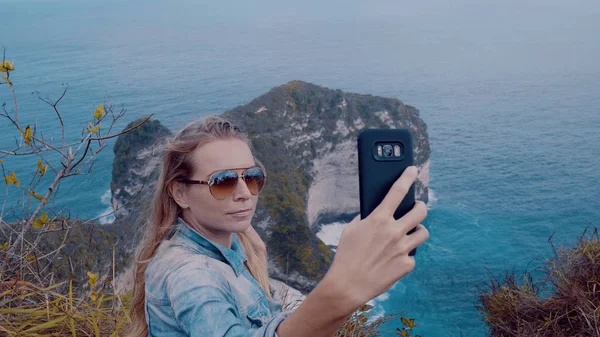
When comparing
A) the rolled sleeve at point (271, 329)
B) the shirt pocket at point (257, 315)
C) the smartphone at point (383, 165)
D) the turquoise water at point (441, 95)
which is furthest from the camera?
the turquoise water at point (441, 95)

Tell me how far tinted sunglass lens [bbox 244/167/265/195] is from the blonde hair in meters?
0.15

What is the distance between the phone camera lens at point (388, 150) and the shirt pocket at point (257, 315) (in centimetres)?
70

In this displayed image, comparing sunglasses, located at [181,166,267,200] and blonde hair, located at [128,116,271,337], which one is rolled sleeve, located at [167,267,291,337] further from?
blonde hair, located at [128,116,271,337]

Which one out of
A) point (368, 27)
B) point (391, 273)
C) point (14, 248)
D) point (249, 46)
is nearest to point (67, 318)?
point (14, 248)

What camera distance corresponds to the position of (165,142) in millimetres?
1896

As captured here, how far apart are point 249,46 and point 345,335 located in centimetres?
12959

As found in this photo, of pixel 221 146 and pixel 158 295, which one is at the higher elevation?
pixel 221 146

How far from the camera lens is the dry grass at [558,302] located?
16.8 ft

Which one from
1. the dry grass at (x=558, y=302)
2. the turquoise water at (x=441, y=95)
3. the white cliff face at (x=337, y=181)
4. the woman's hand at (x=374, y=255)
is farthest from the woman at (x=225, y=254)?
the white cliff face at (x=337, y=181)

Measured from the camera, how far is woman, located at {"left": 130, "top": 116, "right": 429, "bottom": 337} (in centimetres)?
101

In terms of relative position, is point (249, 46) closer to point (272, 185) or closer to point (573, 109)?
point (573, 109)

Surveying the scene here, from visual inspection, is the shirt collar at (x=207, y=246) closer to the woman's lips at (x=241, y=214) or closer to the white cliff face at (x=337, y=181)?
the woman's lips at (x=241, y=214)

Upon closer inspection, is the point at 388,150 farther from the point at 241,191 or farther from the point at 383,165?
the point at 241,191

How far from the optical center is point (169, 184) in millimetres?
1798
